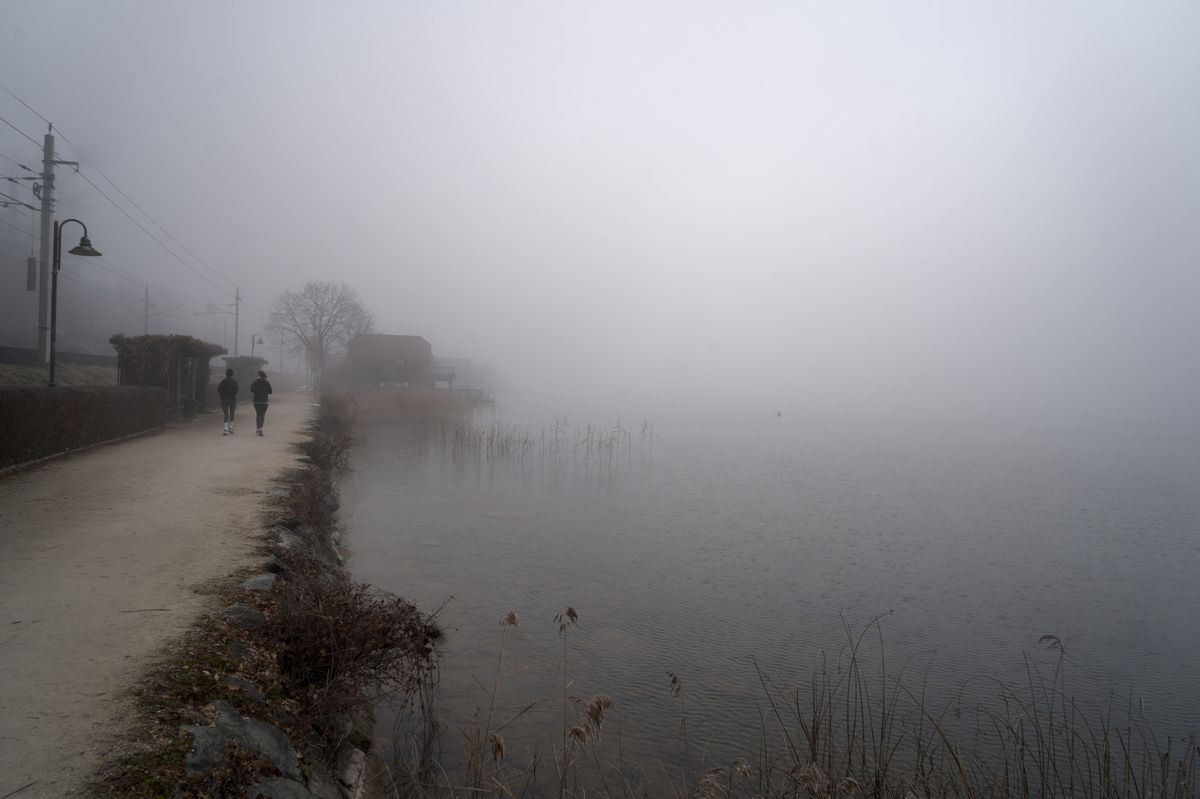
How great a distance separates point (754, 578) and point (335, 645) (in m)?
6.88

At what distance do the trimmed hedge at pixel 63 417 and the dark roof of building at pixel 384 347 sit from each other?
3486 cm

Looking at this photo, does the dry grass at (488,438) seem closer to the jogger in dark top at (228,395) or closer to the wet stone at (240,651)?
the jogger in dark top at (228,395)

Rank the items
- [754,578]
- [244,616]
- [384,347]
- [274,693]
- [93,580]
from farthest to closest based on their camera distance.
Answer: [384,347]
[754,578]
[93,580]
[244,616]
[274,693]

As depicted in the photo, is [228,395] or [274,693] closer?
[274,693]

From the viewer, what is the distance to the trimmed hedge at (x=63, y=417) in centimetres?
970

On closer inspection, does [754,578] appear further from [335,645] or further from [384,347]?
[384,347]

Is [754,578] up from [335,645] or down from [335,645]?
down

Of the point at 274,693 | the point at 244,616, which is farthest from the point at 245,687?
the point at 244,616

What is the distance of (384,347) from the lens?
168 ft

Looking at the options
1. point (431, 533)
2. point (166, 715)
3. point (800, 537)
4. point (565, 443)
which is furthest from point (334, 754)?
point (565, 443)

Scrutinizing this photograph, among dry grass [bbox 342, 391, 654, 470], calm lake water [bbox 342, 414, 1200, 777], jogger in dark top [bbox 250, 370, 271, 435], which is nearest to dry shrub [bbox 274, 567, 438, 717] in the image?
calm lake water [bbox 342, 414, 1200, 777]

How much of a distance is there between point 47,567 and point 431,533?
259 inches

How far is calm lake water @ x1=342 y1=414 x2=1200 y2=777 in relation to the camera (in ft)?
22.1

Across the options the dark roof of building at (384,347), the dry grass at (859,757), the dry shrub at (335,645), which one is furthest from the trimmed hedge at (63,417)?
the dark roof of building at (384,347)
